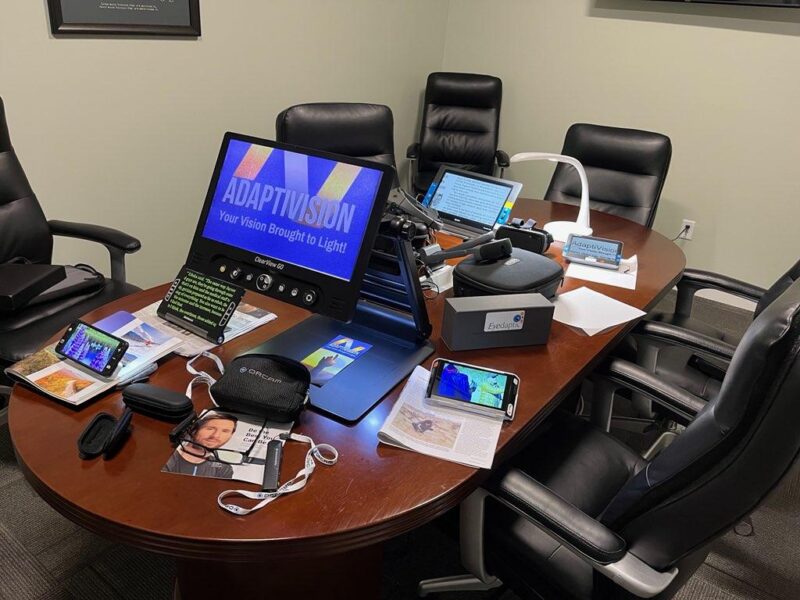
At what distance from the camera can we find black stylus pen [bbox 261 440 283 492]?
3.04ft

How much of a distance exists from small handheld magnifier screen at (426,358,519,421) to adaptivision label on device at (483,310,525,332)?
0.15 meters

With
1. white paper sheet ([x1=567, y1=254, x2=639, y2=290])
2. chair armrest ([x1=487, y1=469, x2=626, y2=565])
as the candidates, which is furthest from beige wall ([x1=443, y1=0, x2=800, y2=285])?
chair armrest ([x1=487, y1=469, x2=626, y2=565])

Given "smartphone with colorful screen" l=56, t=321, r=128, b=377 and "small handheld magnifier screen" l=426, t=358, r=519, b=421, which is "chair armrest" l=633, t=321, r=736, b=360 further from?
"smartphone with colorful screen" l=56, t=321, r=128, b=377

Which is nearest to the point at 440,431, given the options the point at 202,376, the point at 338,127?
the point at 202,376

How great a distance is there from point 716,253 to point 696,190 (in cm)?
38

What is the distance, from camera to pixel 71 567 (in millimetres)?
1611

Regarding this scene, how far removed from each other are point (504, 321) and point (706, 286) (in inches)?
42.9

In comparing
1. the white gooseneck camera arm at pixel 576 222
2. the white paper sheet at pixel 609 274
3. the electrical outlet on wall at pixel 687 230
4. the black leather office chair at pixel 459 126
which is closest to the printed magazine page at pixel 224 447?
the white paper sheet at pixel 609 274

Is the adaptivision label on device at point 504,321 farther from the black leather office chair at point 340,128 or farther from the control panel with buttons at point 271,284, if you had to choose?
the black leather office chair at point 340,128

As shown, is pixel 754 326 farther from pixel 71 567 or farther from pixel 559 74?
pixel 559 74

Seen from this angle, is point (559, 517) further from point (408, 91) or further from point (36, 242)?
point (408, 91)

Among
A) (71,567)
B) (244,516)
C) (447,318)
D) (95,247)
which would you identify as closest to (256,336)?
(447,318)

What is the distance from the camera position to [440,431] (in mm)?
1076

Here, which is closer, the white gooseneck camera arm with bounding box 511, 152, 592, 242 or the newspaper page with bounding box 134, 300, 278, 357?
the newspaper page with bounding box 134, 300, 278, 357
